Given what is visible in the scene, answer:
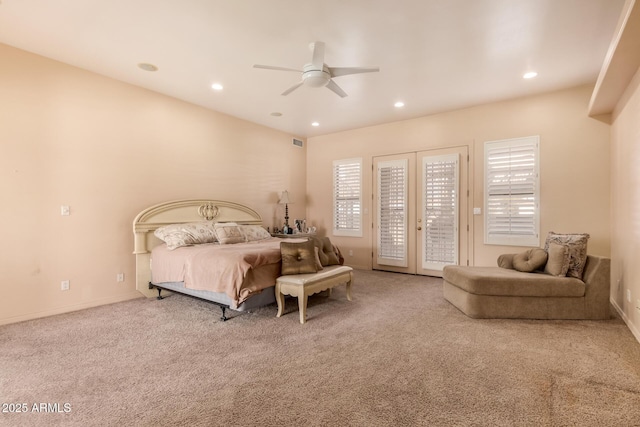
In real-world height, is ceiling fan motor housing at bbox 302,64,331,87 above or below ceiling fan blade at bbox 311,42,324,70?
below

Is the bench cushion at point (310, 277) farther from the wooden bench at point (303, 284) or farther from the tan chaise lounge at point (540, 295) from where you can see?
the tan chaise lounge at point (540, 295)

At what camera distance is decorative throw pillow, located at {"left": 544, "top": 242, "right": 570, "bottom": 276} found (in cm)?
337

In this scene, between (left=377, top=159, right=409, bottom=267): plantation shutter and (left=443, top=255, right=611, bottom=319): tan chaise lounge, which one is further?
(left=377, top=159, right=409, bottom=267): plantation shutter

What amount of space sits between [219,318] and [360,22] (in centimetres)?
A: 344

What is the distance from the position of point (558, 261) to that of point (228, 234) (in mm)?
4209

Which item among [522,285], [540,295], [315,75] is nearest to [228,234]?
[315,75]

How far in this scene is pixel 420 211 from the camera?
18.6 feet

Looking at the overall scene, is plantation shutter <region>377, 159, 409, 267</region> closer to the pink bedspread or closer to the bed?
the bed

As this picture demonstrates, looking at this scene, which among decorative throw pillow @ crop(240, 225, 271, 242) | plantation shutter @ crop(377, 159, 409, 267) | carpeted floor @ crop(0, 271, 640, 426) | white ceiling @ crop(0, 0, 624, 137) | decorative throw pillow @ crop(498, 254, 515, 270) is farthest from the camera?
plantation shutter @ crop(377, 159, 409, 267)

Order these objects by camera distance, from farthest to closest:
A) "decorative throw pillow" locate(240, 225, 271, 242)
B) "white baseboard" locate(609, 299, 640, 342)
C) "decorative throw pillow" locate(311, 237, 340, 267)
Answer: "decorative throw pillow" locate(240, 225, 271, 242), "decorative throw pillow" locate(311, 237, 340, 267), "white baseboard" locate(609, 299, 640, 342)

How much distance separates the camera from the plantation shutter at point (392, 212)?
19.3 ft

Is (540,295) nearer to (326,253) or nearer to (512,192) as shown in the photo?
(512,192)

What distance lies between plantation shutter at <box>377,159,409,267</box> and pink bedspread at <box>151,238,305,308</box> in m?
3.10

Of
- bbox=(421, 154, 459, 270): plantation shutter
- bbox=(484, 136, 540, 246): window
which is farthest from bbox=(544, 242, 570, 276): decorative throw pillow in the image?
bbox=(421, 154, 459, 270): plantation shutter
